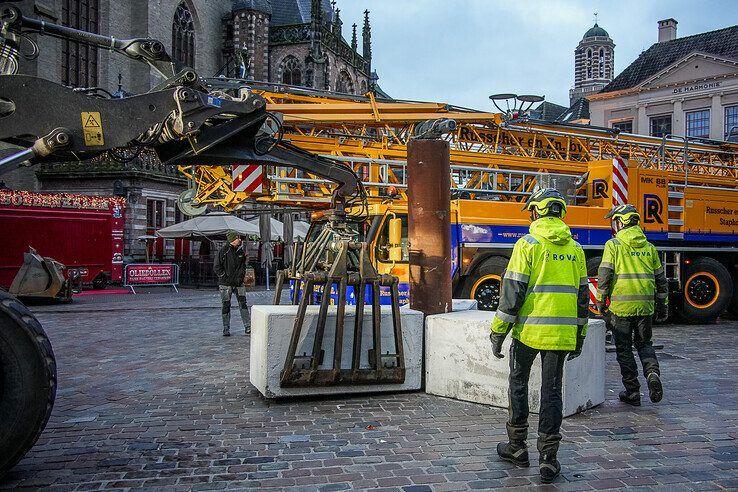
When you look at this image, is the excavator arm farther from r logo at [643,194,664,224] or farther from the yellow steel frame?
r logo at [643,194,664,224]

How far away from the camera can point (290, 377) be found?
22.2ft

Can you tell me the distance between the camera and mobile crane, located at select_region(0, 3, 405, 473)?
4.48 meters

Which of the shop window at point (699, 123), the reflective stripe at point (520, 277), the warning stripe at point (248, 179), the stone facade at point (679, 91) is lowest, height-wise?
the reflective stripe at point (520, 277)

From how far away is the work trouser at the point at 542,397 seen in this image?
15.7 ft

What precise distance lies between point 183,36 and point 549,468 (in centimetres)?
3814

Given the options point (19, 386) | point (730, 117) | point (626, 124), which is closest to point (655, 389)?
point (19, 386)

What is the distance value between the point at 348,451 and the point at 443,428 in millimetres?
1038

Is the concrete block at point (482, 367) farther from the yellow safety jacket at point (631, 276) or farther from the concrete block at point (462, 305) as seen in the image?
the concrete block at point (462, 305)

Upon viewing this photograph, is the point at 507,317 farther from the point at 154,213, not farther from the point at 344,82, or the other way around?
the point at 344,82

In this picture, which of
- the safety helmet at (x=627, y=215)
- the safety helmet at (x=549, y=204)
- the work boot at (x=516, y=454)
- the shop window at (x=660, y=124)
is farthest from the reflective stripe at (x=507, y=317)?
the shop window at (x=660, y=124)

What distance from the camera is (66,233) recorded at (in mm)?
21016

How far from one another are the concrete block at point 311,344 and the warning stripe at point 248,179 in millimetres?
4777

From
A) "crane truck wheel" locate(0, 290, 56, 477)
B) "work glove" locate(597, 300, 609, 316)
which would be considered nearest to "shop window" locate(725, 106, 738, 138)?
"work glove" locate(597, 300, 609, 316)

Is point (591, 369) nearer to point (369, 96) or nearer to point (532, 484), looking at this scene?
point (532, 484)
